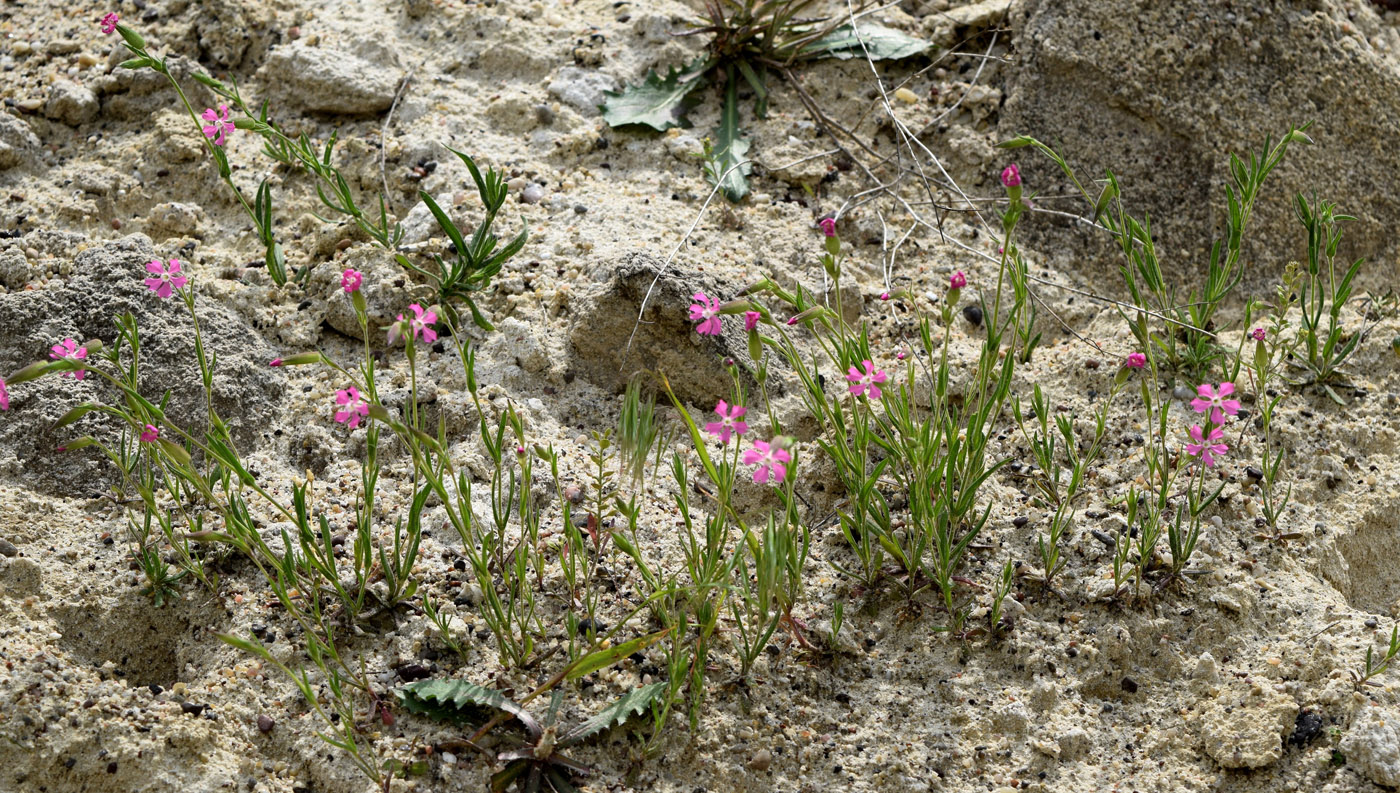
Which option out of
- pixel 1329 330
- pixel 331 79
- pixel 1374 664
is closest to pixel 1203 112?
pixel 1329 330

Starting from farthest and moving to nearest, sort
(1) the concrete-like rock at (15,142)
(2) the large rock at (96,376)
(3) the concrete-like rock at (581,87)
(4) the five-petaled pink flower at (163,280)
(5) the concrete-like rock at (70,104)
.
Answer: (3) the concrete-like rock at (581,87) → (5) the concrete-like rock at (70,104) → (1) the concrete-like rock at (15,142) → (2) the large rock at (96,376) → (4) the five-petaled pink flower at (163,280)

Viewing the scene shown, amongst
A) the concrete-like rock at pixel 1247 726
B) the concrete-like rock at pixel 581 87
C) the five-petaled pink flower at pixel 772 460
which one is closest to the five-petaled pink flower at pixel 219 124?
the concrete-like rock at pixel 581 87

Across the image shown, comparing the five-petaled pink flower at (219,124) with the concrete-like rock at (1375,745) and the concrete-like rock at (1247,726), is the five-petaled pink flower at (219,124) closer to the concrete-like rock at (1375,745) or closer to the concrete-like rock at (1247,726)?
the concrete-like rock at (1247,726)

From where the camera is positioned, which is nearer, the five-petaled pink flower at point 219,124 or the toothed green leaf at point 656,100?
the five-petaled pink flower at point 219,124

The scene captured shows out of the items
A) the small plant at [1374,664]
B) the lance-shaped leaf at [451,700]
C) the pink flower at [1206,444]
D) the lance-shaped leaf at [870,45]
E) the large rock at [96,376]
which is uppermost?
the lance-shaped leaf at [870,45]

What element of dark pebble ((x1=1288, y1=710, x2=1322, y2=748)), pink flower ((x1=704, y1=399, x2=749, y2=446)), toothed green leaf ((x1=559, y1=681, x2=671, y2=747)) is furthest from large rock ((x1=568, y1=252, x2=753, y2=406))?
dark pebble ((x1=1288, y1=710, x2=1322, y2=748))

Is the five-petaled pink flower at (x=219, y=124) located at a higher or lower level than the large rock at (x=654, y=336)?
higher

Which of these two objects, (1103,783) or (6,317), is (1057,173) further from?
(6,317)
